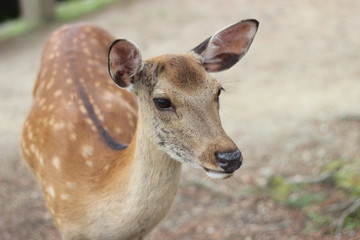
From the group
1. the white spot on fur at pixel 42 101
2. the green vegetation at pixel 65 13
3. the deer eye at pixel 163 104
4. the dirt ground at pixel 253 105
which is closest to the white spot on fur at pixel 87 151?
the white spot on fur at pixel 42 101

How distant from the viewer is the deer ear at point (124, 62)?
2.48m

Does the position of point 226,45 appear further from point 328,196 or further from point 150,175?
point 328,196

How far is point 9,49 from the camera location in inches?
360

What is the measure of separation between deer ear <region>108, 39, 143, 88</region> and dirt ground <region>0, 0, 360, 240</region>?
145 centimetres

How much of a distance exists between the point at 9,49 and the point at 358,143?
6.65 m

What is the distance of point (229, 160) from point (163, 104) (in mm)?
477

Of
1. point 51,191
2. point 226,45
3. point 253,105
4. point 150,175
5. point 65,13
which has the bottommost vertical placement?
point 65,13

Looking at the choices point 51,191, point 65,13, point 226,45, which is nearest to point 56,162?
point 51,191

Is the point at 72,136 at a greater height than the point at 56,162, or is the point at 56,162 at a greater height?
the point at 72,136

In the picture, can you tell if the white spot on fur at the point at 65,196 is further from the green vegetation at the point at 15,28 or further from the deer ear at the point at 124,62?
the green vegetation at the point at 15,28

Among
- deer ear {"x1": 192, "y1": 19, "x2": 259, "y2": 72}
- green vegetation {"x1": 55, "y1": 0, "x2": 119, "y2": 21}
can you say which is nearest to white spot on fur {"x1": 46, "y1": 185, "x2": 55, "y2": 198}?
deer ear {"x1": 192, "y1": 19, "x2": 259, "y2": 72}

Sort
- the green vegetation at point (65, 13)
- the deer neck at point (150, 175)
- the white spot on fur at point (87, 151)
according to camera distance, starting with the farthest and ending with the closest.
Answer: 1. the green vegetation at point (65, 13)
2. the white spot on fur at point (87, 151)
3. the deer neck at point (150, 175)

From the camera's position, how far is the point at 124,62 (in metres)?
2.55

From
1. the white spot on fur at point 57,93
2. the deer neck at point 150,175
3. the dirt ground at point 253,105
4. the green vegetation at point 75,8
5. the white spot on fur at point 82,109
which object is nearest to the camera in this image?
the deer neck at point 150,175
